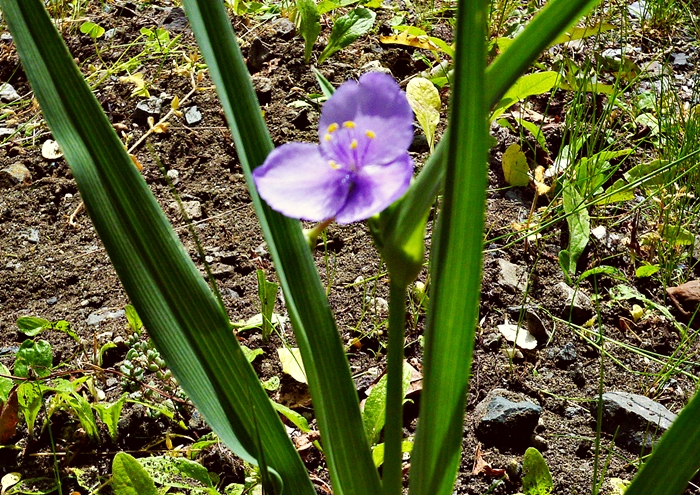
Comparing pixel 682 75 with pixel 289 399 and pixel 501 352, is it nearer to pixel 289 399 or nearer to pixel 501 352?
pixel 501 352

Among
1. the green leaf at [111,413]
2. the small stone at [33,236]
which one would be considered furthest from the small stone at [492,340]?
the small stone at [33,236]

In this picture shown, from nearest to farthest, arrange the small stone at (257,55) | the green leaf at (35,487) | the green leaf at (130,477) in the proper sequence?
the green leaf at (130,477), the green leaf at (35,487), the small stone at (257,55)

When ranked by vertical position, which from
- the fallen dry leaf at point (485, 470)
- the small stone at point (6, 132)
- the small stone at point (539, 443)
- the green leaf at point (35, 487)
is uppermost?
the small stone at point (6, 132)

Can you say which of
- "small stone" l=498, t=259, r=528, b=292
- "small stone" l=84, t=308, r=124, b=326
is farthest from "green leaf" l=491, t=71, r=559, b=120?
"small stone" l=84, t=308, r=124, b=326

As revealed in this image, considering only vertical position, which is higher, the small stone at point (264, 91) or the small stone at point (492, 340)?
the small stone at point (264, 91)

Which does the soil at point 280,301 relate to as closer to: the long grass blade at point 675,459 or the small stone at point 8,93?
the small stone at point 8,93

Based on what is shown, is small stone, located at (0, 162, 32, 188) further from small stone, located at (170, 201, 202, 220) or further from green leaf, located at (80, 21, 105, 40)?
green leaf, located at (80, 21, 105, 40)

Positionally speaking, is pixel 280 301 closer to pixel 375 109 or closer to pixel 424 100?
pixel 424 100
